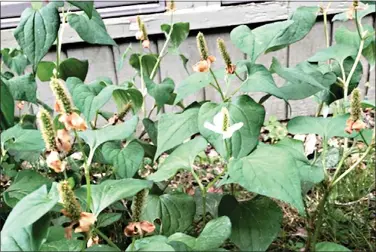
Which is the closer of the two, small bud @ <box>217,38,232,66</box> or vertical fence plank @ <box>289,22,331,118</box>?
small bud @ <box>217,38,232,66</box>

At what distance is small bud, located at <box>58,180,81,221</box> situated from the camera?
51 centimetres

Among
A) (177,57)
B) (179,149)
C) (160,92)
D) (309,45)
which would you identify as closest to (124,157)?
(179,149)

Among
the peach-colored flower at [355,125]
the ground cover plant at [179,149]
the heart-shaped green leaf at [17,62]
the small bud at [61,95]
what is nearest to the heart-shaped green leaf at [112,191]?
the ground cover plant at [179,149]

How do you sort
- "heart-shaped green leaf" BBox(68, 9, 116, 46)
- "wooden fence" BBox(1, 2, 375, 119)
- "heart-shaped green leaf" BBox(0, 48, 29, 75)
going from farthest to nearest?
"wooden fence" BBox(1, 2, 375, 119) → "heart-shaped green leaf" BBox(0, 48, 29, 75) → "heart-shaped green leaf" BBox(68, 9, 116, 46)

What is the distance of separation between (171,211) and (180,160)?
3.9 inches

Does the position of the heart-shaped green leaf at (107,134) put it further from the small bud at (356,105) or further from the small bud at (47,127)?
the small bud at (356,105)

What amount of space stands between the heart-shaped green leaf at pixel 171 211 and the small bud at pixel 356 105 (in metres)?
0.29

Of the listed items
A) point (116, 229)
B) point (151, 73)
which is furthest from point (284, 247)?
point (151, 73)

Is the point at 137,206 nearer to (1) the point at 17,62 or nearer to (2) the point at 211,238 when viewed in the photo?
(2) the point at 211,238

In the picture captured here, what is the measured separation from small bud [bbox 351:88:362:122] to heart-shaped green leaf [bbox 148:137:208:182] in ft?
0.75

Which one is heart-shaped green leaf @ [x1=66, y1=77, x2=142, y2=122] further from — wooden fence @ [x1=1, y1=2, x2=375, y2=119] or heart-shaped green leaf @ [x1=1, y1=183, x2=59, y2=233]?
wooden fence @ [x1=1, y1=2, x2=375, y2=119]

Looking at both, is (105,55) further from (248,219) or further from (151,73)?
(248,219)

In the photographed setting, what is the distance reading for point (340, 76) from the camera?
39.1 inches

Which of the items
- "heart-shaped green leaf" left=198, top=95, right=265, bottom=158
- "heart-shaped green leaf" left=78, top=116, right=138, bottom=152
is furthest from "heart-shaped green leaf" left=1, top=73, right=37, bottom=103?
"heart-shaped green leaf" left=198, top=95, right=265, bottom=158
